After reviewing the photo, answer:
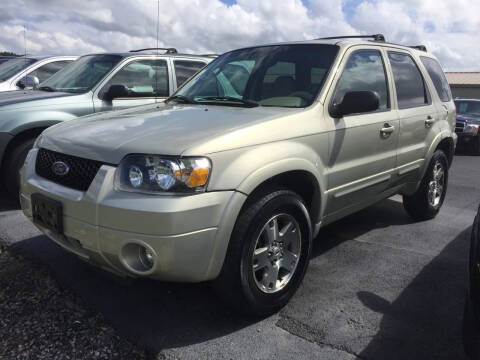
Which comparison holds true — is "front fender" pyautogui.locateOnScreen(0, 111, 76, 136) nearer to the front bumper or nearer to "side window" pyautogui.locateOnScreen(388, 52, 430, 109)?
the front bumper

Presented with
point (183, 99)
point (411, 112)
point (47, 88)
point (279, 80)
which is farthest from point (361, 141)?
point (47, 88)

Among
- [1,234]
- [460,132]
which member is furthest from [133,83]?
[460,132]

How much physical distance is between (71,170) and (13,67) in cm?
616

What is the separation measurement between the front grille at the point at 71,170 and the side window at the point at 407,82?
9.12 ft

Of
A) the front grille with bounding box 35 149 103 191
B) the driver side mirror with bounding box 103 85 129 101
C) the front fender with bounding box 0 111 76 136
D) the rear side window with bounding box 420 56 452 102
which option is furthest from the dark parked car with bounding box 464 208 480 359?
the front fender with bounding box 0 111 76 136

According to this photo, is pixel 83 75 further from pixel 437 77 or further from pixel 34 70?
pixel 437 77

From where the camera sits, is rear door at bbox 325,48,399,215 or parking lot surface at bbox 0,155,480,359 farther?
rear door at bbox 325,48,399,215

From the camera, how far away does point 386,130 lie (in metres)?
3.63

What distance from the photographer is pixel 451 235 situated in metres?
4.41

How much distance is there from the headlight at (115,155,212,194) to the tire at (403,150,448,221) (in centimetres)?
316

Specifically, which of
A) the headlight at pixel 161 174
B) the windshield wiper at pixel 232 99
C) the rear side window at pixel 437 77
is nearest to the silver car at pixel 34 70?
the windshield wiper at pixel 232 99

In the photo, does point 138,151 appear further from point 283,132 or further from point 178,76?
point 178,76

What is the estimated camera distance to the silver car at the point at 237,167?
227cm

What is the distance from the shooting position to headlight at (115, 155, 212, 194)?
7.38 ft
